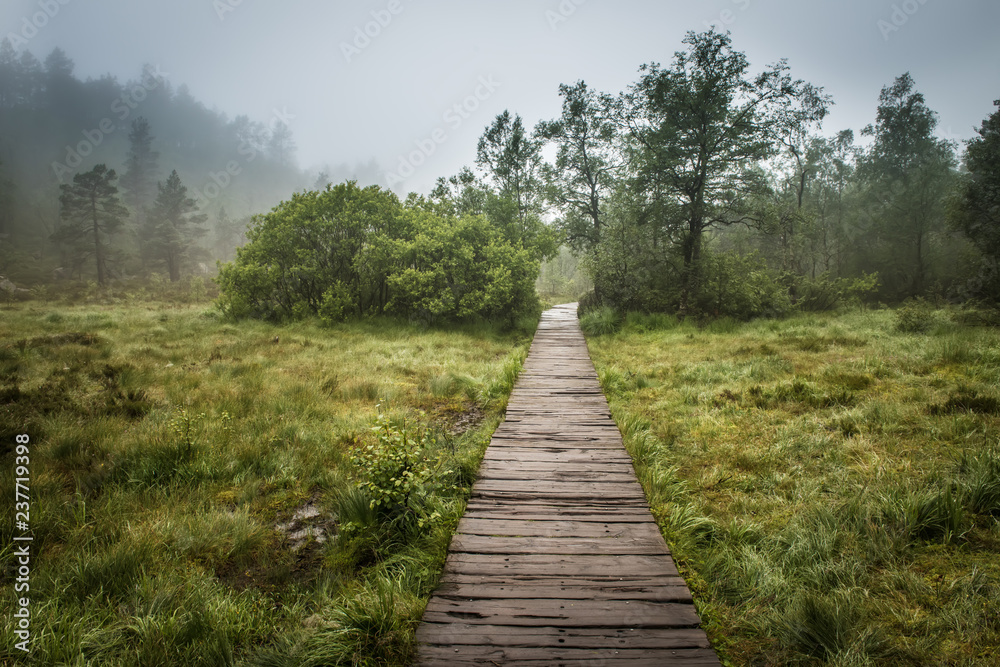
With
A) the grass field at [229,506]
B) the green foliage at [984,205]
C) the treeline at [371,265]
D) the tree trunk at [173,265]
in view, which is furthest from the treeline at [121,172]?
the green foliage at [984,205]

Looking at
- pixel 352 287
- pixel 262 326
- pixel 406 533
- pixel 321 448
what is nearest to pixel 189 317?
pixel 262 326

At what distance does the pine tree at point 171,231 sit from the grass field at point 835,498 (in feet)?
185

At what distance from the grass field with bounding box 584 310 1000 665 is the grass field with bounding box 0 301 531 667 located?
85.8 inches

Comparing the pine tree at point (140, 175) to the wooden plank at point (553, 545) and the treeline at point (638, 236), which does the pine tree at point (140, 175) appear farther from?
the wooden plank at point (553, 545)

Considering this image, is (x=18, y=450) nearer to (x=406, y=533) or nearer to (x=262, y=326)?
(x=406, y=533)

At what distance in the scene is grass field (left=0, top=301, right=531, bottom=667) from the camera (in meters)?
2.35

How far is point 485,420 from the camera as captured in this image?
6.31m

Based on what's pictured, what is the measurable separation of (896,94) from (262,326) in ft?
145

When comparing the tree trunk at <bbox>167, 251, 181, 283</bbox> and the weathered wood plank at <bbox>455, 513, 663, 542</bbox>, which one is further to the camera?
the tree trunk at <bbox>167, 251, 181, 283</bbox>

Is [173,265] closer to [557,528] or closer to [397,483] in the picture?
[397,483]

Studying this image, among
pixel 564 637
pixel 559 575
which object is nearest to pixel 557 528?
pixel 559 575

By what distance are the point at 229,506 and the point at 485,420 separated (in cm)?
350
